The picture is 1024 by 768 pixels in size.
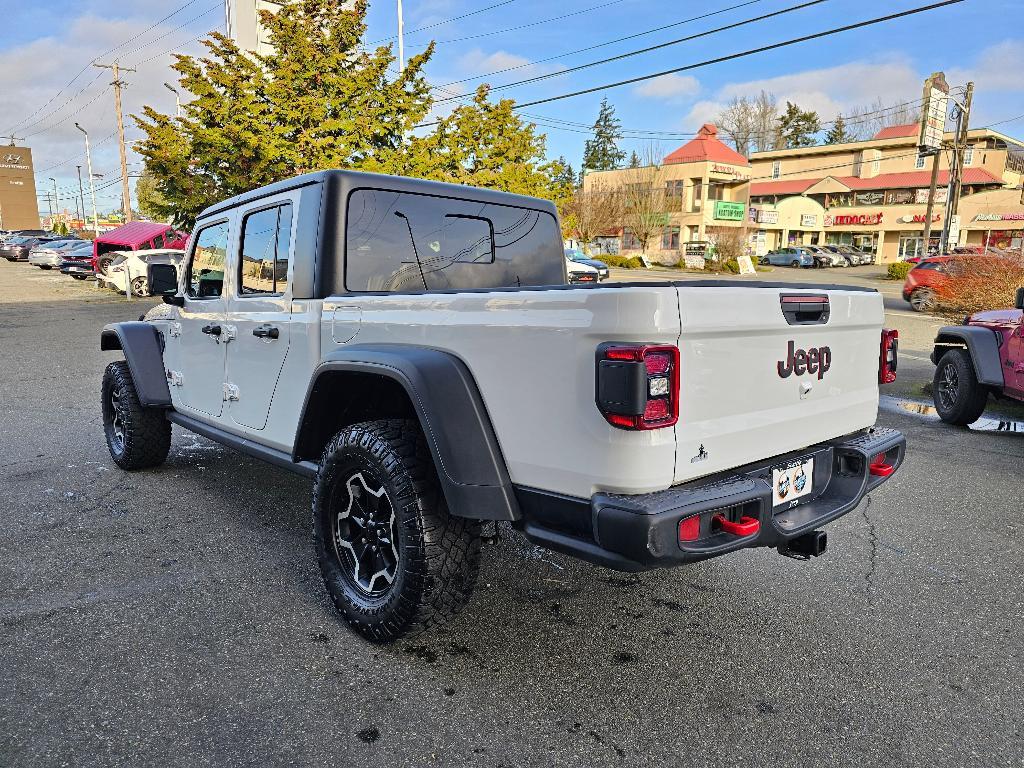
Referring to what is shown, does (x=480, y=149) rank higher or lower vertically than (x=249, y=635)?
higher

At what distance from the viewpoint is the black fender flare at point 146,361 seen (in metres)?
4.78

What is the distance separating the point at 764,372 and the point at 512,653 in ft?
4.78

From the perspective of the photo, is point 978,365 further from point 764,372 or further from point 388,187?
point 388,187

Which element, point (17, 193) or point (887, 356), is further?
point (17, 193)

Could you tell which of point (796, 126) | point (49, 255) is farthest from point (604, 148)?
point (49, 255)

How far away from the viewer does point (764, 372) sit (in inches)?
102

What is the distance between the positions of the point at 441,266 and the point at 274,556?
5.74 ft

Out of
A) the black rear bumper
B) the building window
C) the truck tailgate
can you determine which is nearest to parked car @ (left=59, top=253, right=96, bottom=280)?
the black rear bumper

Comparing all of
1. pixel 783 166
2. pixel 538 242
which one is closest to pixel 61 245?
pixel 538 242

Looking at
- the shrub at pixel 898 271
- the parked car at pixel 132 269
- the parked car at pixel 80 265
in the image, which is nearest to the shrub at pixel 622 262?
the shrub at pixel 898 271

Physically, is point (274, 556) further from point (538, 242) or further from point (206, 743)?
point (538, 242)

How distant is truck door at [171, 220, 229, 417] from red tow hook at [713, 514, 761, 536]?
2.89 meters

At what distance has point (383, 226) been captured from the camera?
3529 millimetres

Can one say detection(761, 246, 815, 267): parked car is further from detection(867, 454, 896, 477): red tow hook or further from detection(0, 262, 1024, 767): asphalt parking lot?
detection(867, 454, 896, 477): red tow hook
